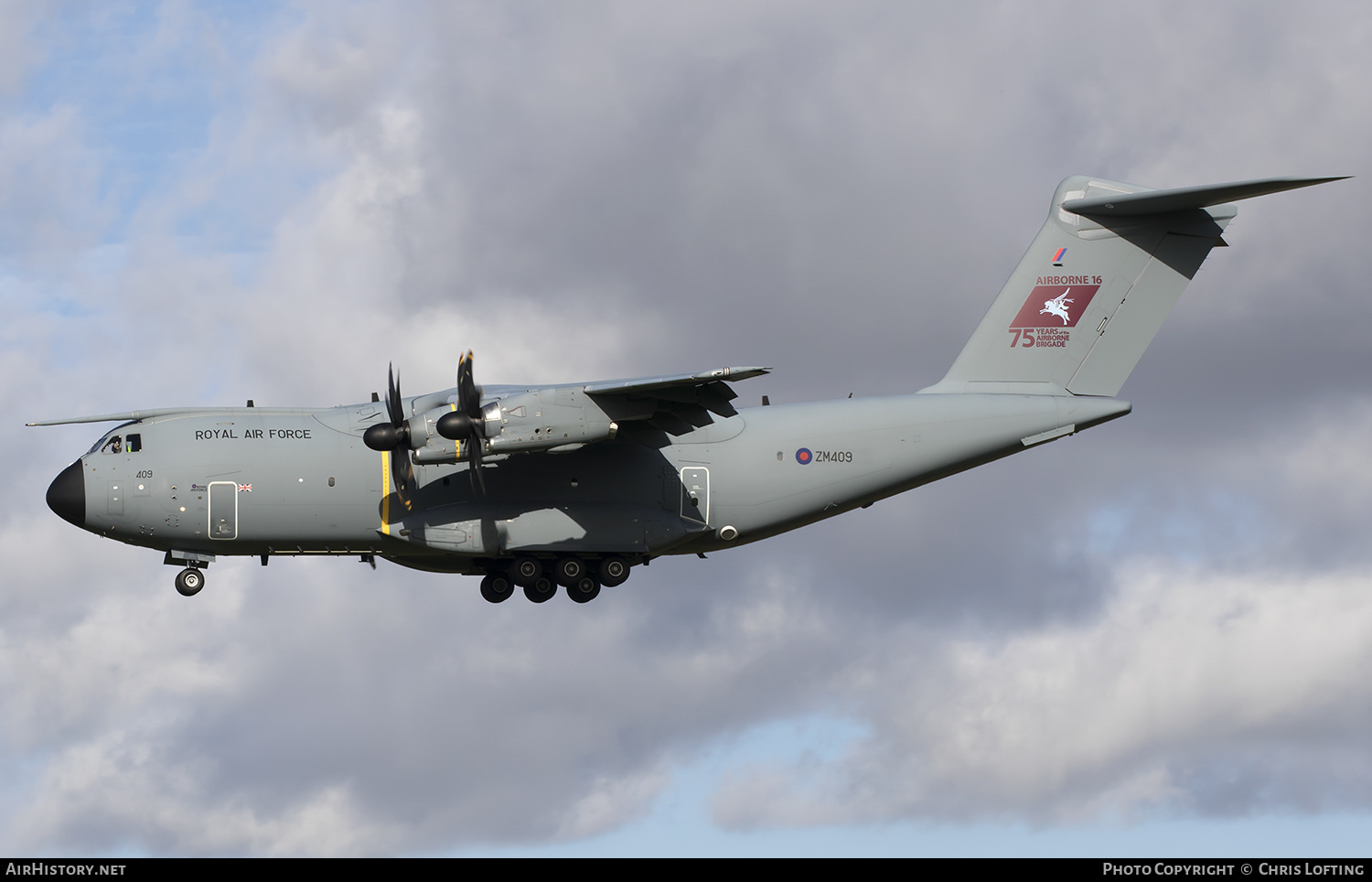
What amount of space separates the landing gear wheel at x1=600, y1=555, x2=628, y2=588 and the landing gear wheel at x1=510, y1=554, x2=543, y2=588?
3.42 feet

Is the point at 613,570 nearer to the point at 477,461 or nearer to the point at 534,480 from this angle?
the point at 534,480

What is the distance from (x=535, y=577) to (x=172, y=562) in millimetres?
5765

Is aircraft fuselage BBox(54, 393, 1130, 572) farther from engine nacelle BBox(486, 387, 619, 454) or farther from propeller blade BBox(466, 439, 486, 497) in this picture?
engine nacelle BBox(486, 387, 619, 454)

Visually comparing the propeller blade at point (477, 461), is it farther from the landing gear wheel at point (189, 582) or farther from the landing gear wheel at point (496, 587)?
the landing gear wheel at point (189, 582)

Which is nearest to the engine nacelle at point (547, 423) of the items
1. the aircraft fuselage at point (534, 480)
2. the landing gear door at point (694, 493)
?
the aircraft fuselage at point (534, 480)

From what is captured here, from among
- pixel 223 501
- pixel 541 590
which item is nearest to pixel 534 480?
pixel 541 590

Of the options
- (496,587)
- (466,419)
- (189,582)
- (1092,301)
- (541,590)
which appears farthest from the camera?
(1092,301)

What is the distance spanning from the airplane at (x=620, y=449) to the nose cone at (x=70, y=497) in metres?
0.03

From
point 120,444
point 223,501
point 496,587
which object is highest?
point 120,444

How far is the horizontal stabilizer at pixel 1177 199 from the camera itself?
2342cm

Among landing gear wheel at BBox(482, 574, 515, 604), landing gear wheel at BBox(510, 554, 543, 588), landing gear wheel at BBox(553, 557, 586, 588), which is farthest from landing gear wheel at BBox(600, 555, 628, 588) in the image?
landing gear wheel at BBox(482, 574, 515, 604)

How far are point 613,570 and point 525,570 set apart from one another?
4.66ft

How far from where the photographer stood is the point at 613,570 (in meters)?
24.8
